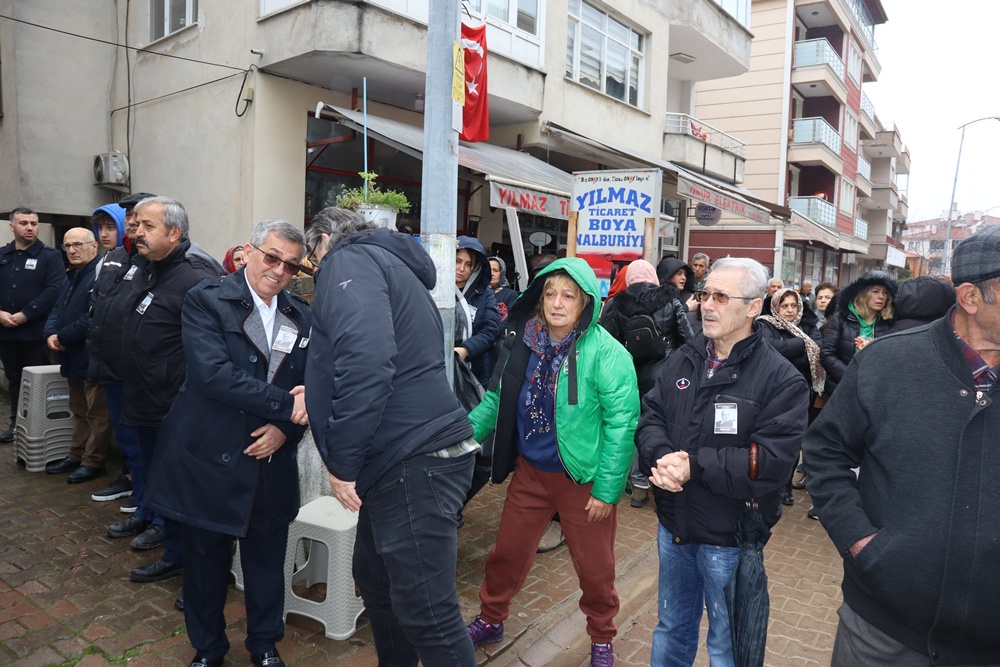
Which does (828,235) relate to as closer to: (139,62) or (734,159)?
(734,159)

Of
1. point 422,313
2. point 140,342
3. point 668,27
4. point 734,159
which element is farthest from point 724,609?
point 734,159

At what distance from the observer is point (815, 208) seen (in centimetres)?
2728

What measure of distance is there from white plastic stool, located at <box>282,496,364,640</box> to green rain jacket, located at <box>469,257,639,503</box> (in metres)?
0.90

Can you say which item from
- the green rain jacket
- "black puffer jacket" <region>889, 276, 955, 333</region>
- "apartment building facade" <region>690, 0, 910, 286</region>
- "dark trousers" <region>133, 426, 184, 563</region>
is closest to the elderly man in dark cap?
the green rain jacket

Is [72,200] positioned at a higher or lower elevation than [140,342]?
higher

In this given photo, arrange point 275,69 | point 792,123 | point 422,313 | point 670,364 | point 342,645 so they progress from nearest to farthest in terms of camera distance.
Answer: point 422,313 < point 670,364 < point 342,645 < point 275,69 < point 792,123

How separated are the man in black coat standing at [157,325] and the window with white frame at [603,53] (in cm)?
1028

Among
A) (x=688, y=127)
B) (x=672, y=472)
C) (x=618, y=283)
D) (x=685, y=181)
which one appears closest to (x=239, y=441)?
(x=672, y=472)

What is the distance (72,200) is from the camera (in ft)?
40.3

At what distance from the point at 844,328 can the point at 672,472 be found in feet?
12.9

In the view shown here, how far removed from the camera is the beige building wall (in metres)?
26.1

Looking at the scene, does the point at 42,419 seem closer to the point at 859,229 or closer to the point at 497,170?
the point at 497,170

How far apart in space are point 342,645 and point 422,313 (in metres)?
1.97

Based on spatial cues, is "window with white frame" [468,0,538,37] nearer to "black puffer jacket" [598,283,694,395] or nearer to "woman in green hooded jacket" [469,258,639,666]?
"black puffer jacket" [598,283,694,395]
